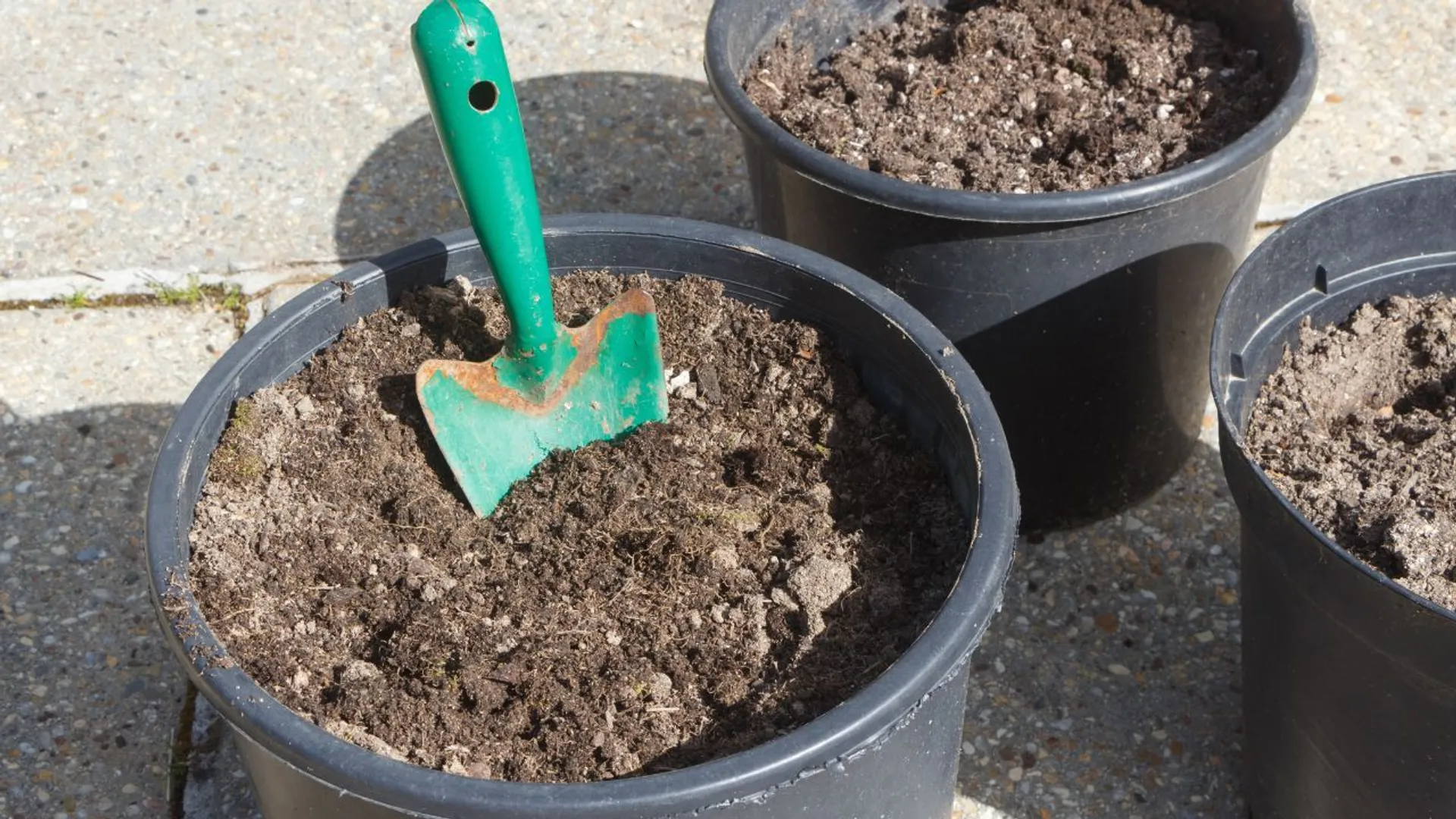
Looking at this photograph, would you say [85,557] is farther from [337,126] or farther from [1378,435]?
[1378,435]

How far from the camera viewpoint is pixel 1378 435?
5.74 ft

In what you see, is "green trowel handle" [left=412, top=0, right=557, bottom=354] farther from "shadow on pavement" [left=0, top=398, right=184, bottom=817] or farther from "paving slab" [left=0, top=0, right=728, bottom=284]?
"paving slab" [left=0, top=0, right=728, bottom=284]

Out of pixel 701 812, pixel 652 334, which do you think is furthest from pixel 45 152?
pixel 701 812

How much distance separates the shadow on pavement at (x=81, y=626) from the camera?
6.28ft

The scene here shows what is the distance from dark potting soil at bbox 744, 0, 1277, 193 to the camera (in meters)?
2.02

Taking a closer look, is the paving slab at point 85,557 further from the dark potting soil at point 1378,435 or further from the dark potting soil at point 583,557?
the dark potting soil at point 1378,435

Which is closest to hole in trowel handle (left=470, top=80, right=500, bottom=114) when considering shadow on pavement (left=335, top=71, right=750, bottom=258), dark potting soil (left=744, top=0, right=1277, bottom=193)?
dark potting soil (left=744, top=0, right=1277, bottom=193)

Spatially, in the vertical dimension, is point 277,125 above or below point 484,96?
below

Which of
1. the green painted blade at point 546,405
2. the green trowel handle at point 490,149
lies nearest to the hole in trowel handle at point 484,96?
the green trowel handle at point 490,149

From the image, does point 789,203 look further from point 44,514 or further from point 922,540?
point 44,514

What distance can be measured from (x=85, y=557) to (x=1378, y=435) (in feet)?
5.97

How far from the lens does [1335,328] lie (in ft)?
6.04

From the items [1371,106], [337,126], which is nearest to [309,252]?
[337,126]

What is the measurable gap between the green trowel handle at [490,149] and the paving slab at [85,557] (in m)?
0.84
